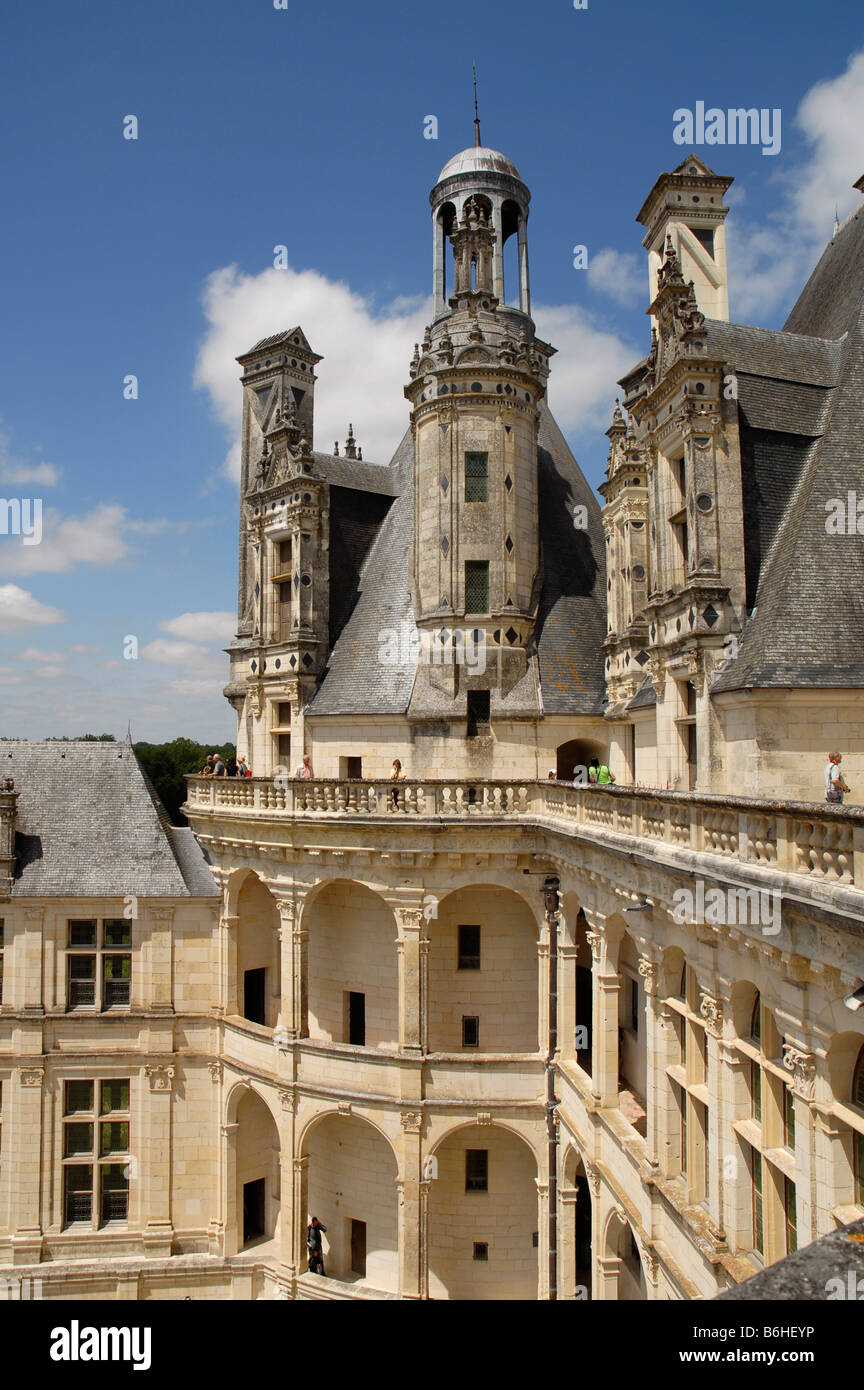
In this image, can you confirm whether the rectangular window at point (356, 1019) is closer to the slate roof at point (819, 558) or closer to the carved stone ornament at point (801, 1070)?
the slate roof at point (819, 558)

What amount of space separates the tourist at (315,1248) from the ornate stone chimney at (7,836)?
1335cm

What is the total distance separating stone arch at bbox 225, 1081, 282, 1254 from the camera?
28.1 meters

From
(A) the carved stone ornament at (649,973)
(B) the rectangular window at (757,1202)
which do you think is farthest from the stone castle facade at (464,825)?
(B) the rectangular window at (757,1202)

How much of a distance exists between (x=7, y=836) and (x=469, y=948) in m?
14.8

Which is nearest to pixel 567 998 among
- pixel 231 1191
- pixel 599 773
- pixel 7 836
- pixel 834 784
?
pixel 599 773

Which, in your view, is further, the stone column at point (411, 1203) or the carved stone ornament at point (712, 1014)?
the stone column at point (411, 1203)

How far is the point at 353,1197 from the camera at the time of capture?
27.3 m

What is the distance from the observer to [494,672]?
28172 millimetres

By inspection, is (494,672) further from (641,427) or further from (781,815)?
(781,815)

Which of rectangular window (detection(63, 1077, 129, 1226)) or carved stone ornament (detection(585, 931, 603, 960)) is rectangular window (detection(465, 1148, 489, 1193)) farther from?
carved stone ornament (detection(585, 931, 603, 960))

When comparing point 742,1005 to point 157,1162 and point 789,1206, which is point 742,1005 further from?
point 157,1162

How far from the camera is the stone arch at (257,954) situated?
29.8 m

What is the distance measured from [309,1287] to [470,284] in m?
30.2
